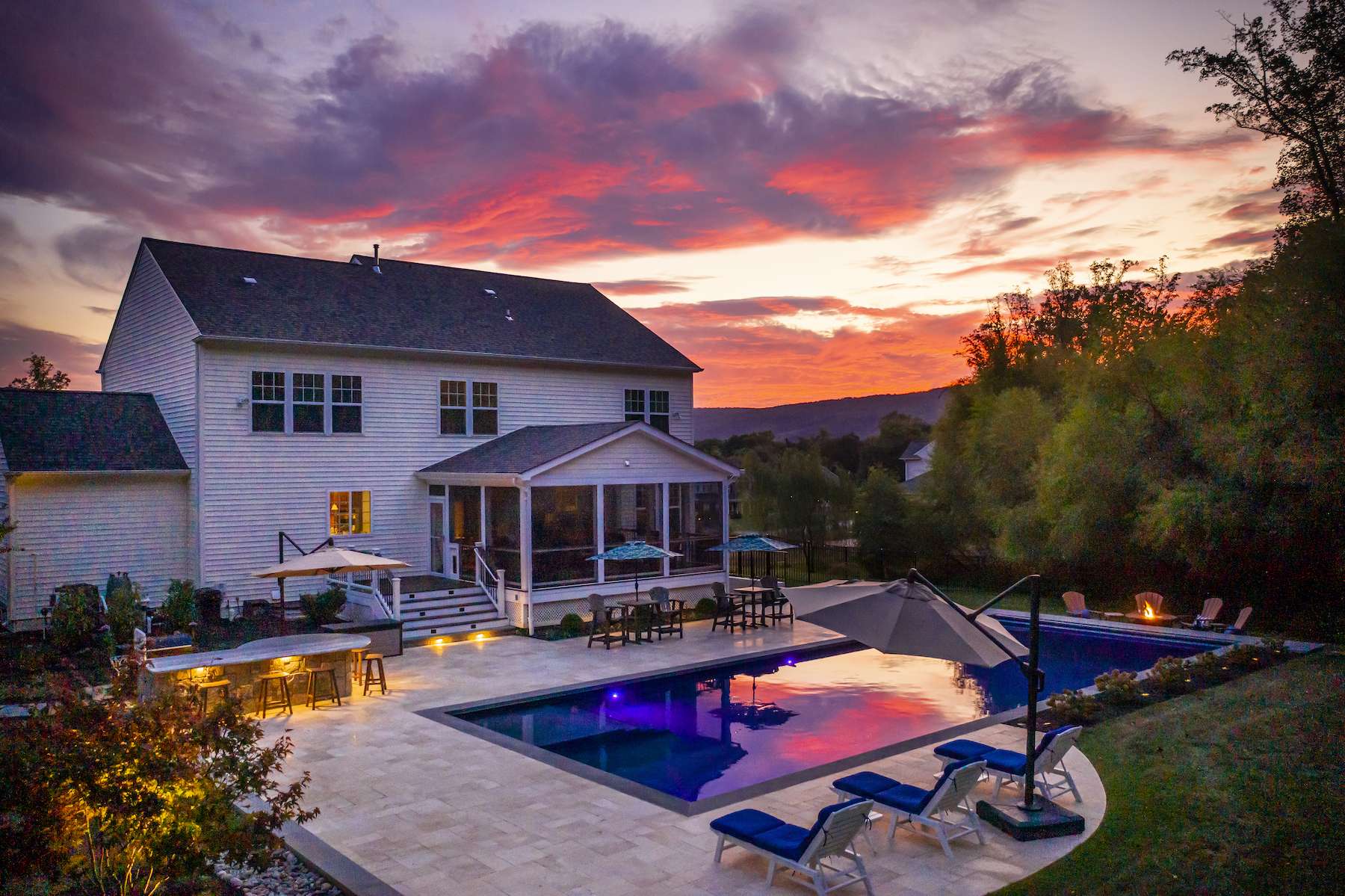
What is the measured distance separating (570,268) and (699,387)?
8773 millimetres

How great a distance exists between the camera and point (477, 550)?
1955cm

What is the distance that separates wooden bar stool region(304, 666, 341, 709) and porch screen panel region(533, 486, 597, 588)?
603cm

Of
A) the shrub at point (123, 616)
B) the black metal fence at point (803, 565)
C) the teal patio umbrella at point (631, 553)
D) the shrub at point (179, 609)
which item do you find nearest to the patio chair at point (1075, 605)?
the black metal fence at point (803, 565)

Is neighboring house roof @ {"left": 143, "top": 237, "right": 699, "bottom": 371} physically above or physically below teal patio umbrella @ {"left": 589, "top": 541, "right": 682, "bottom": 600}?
above

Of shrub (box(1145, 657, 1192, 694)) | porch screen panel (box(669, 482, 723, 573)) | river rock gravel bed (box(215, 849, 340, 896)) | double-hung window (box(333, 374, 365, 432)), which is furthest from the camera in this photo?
porch screen panel (box(669, 482, 723, 573))

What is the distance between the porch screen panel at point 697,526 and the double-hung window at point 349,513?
731cm

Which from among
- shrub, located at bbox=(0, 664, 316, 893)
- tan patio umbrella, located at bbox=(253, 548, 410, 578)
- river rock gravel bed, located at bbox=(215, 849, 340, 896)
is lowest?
river rock gravel bed, located at bbox=(215, 849, 340, 896)

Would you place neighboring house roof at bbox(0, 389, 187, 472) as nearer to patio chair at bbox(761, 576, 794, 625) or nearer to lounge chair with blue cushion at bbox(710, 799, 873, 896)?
patio chair at bbox(761, 576, 794, 625)

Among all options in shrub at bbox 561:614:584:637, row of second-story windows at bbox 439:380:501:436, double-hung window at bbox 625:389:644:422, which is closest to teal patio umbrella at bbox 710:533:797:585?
shrub at bbox 561:614:584:637

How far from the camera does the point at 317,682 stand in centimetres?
1277

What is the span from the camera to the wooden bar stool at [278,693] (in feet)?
40.1

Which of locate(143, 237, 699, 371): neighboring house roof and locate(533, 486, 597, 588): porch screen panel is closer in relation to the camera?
locate(533, 486, 597, 588): porch screen panel

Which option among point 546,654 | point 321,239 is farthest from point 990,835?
point 321,239

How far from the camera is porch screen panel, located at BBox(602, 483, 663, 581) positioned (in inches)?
797
